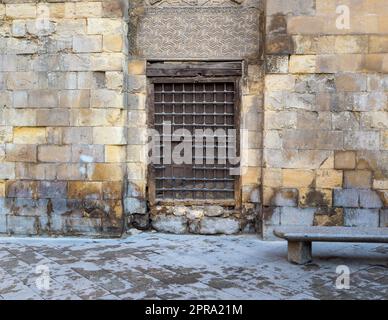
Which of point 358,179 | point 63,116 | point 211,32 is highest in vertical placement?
point 211,32

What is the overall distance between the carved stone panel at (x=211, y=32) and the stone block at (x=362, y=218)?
228cm

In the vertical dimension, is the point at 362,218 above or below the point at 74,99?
below

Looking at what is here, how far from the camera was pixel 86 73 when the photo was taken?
5.39 metres

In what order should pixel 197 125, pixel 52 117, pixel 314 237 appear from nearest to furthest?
pixel 314 237
pixel 52 117
pixel 197 125

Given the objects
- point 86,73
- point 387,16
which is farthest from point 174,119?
point 387,16

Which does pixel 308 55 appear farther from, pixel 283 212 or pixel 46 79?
pixel 46 79

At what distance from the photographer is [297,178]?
205 inches

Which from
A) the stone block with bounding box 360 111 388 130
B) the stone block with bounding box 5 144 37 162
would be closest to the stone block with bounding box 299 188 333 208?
the stone block with bounding box 360 111 388 130

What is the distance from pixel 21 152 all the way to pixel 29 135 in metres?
0.24

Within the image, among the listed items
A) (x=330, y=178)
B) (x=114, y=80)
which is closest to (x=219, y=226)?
(x=330, y=178)

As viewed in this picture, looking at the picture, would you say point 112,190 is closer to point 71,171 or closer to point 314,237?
point 71,171

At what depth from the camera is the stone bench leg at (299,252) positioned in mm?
4281

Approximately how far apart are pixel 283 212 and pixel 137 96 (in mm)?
2368

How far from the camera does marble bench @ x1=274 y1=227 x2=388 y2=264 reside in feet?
13.5
